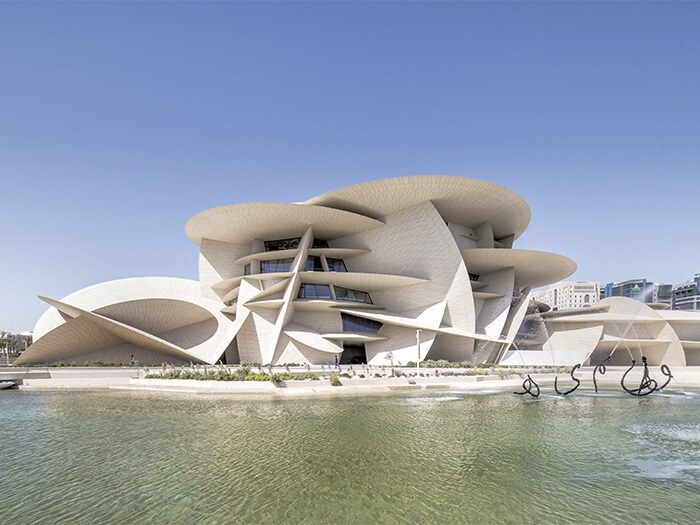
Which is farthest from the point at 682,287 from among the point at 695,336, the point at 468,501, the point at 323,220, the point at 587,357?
the point at 468,501

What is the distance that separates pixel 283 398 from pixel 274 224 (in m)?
19.3

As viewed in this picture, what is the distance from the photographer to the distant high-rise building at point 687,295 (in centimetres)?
9438

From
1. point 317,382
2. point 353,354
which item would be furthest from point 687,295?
point 317,382

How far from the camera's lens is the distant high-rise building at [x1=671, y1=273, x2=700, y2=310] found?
9438 cm

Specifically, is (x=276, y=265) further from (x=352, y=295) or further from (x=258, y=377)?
(x=258, y=377)

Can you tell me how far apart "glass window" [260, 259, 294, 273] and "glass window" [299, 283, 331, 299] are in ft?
8.40

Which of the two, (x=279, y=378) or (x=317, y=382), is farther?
(x=317, y=382)

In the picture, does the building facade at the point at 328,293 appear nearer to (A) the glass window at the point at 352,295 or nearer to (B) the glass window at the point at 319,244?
(A) the glass window at the point at 352,295

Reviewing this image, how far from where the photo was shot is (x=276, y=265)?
3769cm

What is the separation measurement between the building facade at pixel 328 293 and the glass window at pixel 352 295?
0.11 meters

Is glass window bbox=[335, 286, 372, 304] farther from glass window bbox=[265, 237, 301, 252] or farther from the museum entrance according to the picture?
glass window bbox=[265, 237, 301, 252]

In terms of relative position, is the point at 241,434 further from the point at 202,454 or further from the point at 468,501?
the point at 468,501

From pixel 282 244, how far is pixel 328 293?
7.41 meters

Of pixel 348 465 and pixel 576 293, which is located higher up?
pixel 576 293
